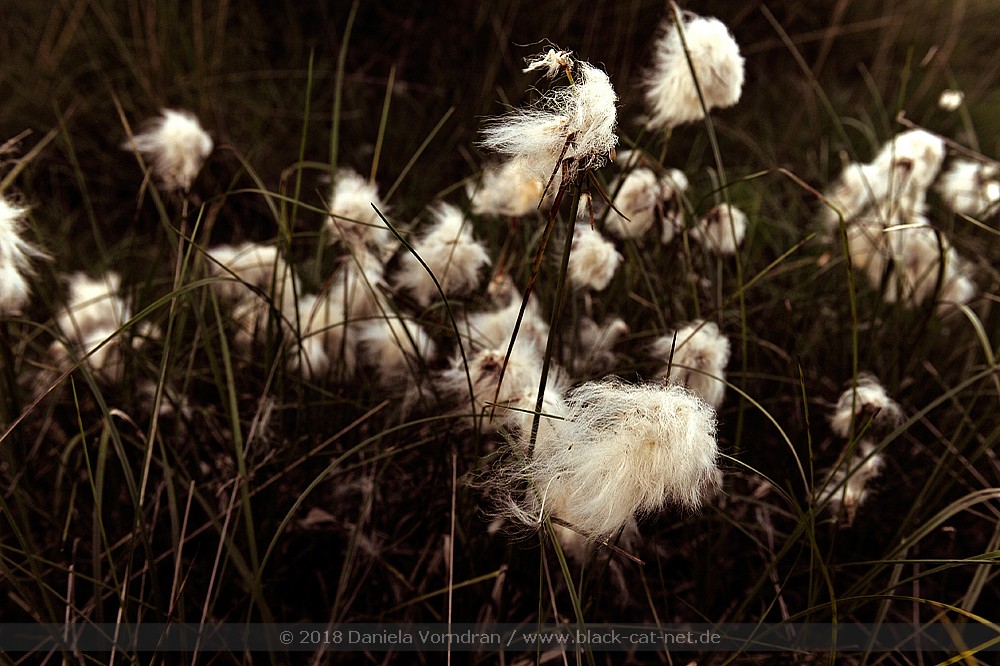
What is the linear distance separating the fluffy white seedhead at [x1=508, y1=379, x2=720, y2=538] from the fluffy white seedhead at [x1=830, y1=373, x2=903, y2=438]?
13.6 inches

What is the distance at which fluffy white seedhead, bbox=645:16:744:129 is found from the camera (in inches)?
43.2

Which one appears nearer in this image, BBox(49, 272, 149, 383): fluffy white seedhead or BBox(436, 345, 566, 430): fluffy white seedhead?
BBox(436, 345, 566, 430): fluffy white seedhead

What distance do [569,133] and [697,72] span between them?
53cm

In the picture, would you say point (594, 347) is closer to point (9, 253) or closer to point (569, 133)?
point (569, 133)

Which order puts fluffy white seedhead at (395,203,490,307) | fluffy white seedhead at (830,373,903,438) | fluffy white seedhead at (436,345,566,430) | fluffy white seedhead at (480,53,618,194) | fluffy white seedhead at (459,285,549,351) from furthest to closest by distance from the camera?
fluffy white seedhead at (395,203,490,307) < fluffy white seedhead at (459,285,549,351) < fluffy white seedhead at (830,373,903,438) < fluffy white seedhead at (436,345,566,430) < fluffy white seedhead at (480,53,618,194)

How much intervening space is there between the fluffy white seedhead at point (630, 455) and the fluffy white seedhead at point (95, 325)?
839mm

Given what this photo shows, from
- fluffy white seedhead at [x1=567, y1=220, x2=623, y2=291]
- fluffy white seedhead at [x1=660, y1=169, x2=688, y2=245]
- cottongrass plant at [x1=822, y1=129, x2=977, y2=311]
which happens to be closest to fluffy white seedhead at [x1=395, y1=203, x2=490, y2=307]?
fluffy white seedhead at [x1=567, y1=220, x2=623, y2=291]

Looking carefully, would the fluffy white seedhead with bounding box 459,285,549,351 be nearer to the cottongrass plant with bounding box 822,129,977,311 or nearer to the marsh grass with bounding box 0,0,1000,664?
the marsh grass with bounding box 0,0,1000,664

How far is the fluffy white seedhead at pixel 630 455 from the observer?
2.24 feet

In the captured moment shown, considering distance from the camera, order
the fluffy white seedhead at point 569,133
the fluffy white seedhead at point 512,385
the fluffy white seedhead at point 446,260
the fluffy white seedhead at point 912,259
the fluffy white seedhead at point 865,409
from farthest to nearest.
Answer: the fluffy white seedhead at point 912,259 < the fluffy white seedhead at point 446,260 < the fluffy white seedhead at point 865,409 < the fluffy white seedhead at point 512,385 < the fluffy white seedhead at point 569,133

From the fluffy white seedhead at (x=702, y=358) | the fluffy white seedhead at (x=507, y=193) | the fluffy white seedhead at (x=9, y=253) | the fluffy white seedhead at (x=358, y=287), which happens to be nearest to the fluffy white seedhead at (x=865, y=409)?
the fluffy white seedhead at (x=702, y=358)

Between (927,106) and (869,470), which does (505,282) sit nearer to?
(869,470)

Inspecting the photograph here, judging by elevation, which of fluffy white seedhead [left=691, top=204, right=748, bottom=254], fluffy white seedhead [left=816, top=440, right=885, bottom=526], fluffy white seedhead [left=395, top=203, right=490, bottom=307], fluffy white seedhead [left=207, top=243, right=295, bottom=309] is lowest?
fluffy white seedhead [left=816, top=440, right=885, bottom=526]

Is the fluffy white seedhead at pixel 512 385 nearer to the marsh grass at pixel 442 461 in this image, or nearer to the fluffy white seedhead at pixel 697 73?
the marsh grass at pixel 442 461
